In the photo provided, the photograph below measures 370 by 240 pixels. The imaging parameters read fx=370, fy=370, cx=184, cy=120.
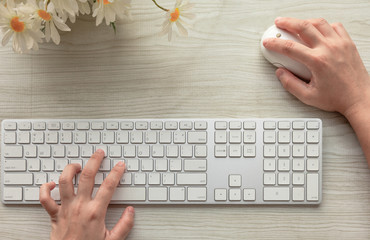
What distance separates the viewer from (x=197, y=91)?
808 millimetres

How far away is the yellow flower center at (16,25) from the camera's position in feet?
2.08

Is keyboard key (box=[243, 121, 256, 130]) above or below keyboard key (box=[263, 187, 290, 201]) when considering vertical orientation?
above

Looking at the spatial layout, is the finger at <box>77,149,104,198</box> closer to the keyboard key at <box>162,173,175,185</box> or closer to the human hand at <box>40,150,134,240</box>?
the human hand at <box>40,150,134,240</box>

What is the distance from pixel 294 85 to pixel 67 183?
510 mm

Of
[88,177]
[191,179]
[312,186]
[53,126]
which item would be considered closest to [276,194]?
[312,186]

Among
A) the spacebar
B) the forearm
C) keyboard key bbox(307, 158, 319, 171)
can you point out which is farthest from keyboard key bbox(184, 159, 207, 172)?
the forearm

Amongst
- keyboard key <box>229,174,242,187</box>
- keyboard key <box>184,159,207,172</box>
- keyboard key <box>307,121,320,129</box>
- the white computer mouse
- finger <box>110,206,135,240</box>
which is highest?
the white computer mouse

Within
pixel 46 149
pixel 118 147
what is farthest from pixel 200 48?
pixel 46 149

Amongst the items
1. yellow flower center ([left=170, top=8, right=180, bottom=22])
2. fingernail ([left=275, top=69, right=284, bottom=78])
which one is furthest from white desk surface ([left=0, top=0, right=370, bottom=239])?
yellow flower center ([left=170, top=8, right=180, bottom=22])

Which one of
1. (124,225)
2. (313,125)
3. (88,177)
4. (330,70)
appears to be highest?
(330,70)

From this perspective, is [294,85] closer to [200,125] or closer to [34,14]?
[200,125]

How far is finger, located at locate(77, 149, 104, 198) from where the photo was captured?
76cm

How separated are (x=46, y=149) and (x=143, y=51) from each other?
30 cm

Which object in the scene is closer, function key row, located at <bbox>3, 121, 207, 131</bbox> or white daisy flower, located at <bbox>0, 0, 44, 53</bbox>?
white daisy flower, located at <bbox>0, 0, 44, 53</bbox>
